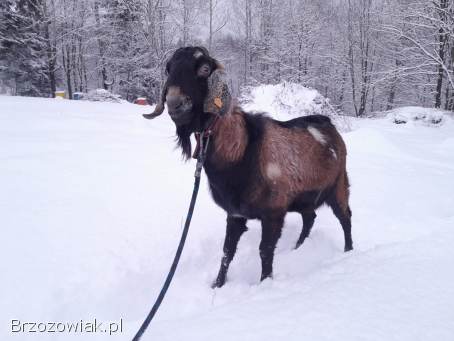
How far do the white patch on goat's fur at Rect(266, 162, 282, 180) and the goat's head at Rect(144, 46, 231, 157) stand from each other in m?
0.78

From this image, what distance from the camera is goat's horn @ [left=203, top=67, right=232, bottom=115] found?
7.04ft

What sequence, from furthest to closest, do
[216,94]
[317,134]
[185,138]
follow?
[317,134] < [185,138] < [216,94]

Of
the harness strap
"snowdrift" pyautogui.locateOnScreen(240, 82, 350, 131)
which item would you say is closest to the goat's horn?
the harness strap

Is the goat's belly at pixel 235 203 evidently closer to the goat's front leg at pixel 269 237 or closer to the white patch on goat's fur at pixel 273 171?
the goat's front leg at pixel 269 237

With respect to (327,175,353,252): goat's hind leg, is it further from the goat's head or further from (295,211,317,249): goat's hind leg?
the goat's head

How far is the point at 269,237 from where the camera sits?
9.57 ft

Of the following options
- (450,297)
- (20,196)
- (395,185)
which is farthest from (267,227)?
(395,185)

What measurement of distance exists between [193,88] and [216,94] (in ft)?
0.51

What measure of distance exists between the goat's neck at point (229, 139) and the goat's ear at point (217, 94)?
0.22 metres

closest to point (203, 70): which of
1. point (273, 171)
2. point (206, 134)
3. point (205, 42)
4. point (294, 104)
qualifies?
point (206, 134)

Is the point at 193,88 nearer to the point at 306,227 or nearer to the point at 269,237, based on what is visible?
the point at 269,237

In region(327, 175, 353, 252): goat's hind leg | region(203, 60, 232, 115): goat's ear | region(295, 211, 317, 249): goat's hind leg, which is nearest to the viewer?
region(203, 60, 232, 115): goat's ear

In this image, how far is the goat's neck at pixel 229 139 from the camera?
2.48 metres

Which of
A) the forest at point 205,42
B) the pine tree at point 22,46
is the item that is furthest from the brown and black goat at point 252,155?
the pine tree at point 22,46
